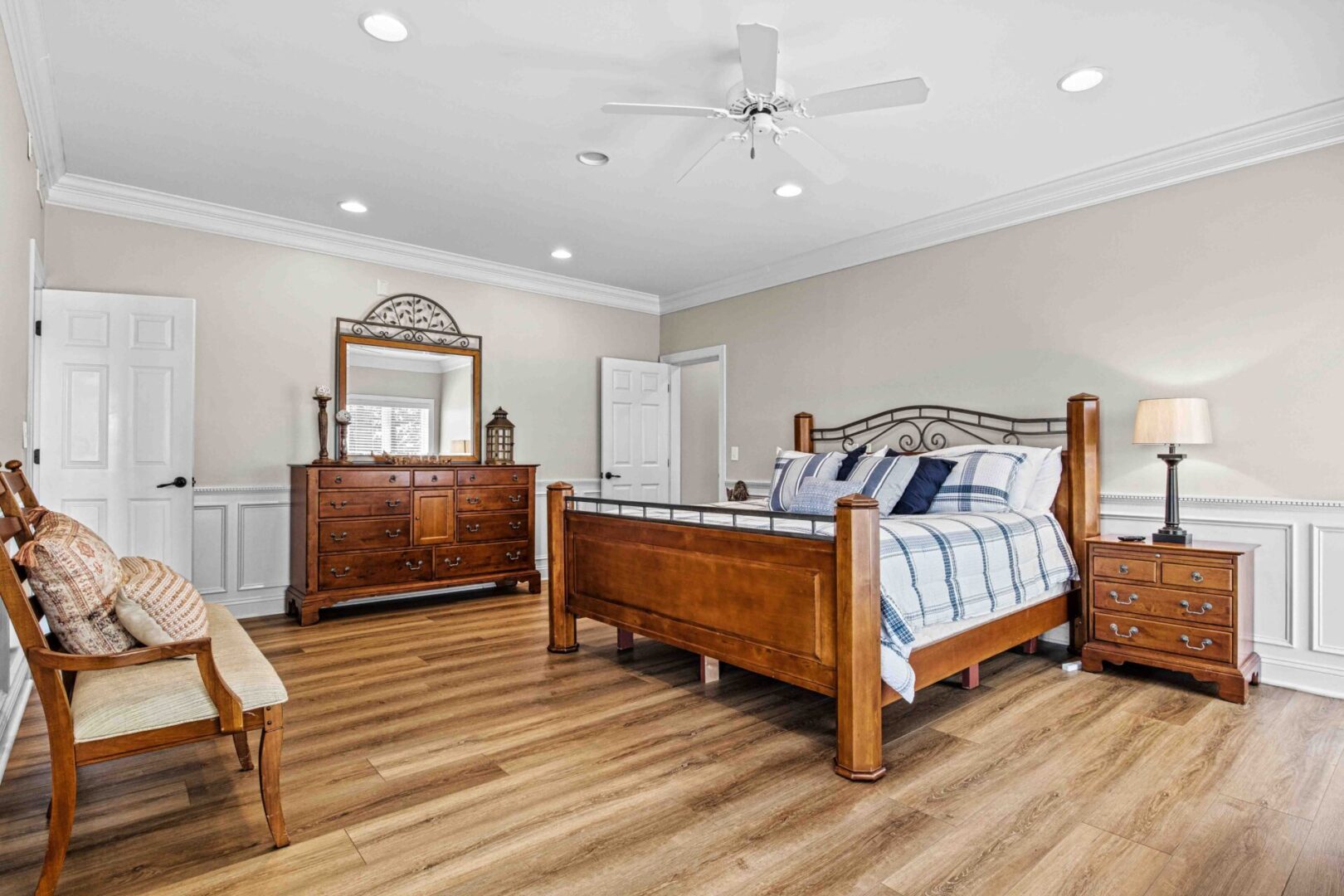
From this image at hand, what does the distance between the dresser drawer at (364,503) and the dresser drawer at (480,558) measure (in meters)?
0.41

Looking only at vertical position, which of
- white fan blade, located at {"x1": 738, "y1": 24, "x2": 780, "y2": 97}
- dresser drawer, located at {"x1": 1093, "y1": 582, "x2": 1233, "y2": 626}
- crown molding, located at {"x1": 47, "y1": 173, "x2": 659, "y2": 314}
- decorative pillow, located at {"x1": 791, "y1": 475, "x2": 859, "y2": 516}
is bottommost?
dresser drawer, located at {"x1": 1093, "y1": 582, "x2": 1233, "y2": 626}

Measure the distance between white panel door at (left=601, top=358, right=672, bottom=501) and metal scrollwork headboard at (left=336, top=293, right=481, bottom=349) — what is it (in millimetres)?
1289

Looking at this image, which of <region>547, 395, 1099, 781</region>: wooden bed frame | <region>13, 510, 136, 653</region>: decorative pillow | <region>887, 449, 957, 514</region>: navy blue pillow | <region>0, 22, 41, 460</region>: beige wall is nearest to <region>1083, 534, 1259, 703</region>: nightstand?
<region>547, 395, 1099, 781</region>: wooden bed frame

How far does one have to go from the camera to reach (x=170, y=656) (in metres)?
1.69

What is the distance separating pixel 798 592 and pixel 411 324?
3.86m

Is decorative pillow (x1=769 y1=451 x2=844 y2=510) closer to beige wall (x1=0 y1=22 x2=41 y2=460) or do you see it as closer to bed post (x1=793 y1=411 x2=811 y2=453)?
bed post (x1=793 y1=411 x2=811 y2=453)

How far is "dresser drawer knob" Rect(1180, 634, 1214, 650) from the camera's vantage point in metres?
3.05

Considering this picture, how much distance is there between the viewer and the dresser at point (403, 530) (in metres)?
4.43

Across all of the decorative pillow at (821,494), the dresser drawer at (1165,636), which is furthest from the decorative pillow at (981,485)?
the dresser drawer at (1165,636)

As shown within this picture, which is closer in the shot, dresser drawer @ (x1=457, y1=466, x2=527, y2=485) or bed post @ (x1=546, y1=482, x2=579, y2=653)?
bed post @ (x1=546, y1=482, x2=579, y2=653)

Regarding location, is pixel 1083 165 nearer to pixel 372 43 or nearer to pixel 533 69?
pixel 533 69

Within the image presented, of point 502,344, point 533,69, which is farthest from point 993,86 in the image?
point 502,344

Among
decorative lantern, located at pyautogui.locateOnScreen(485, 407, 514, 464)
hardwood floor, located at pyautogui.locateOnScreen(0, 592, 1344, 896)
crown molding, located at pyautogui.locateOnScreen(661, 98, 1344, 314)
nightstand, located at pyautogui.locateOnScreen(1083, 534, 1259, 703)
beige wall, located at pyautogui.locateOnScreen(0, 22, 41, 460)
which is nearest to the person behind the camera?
hardwood floor, located at pyautogui.locateOnScreen(0, 592, 1344, 896)

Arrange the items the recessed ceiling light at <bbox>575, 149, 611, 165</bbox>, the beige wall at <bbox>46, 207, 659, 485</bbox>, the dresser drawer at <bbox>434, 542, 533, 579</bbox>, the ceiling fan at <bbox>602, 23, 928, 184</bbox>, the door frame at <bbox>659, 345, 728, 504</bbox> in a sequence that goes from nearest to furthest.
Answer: the ceiling fan at <bbox>602, 23, 928, 184</bbox>, the recessed ceiling light at <bbox>575, 149, 611, 165</bbox>, the beige wall at <bbox>46, 207, 659, 485</bbox>, the dresser drawer at <bbox>434, 542, 533, 579</bbox>, the door frame at <bbox>659, 345, 728, 504</bbox>
